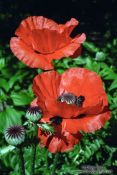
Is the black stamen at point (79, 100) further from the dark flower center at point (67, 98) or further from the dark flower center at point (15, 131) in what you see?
the dark flower center at point (15, 131)

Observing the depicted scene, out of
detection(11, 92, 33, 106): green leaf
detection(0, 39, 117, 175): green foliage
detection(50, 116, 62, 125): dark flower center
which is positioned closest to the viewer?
detection(50, 116, 62, 125): dark flower center

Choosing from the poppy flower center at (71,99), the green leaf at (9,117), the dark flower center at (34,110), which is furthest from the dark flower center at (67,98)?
the green leaf at (9,117)

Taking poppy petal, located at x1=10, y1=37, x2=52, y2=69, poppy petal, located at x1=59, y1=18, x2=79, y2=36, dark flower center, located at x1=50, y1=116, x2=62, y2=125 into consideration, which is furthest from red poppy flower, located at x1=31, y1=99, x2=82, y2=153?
poppy petal, located at x1=59, y1=18, x2=79, y2=36

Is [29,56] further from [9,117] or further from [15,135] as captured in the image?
[9,117]

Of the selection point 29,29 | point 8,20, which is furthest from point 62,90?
point 8,20

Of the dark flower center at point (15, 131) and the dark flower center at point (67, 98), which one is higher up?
the dark flower center at point (67, 98)

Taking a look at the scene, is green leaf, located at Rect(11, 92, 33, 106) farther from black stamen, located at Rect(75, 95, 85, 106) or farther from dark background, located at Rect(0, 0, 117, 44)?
dark background, located at Rect(0, 0, 117, 44)

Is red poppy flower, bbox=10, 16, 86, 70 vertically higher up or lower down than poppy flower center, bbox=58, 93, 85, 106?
higher up

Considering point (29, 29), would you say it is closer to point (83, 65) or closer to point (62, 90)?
point (62, 90)
